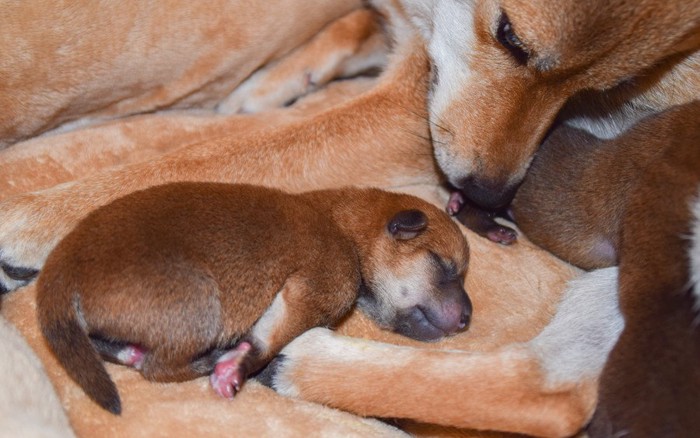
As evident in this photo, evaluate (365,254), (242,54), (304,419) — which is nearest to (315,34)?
(242,54)

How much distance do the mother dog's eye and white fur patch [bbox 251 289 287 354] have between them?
899mm

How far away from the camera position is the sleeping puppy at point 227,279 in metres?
1.92

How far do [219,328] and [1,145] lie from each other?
3.64 feet

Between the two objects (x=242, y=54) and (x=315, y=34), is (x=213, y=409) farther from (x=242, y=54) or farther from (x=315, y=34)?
(x=315, y=34)

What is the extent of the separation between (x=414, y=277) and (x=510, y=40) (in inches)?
27.1

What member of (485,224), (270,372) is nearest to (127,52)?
(270,372)

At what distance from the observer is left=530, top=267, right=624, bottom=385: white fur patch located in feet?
7.39

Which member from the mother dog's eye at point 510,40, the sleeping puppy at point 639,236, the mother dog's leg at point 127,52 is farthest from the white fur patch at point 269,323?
the mother dog's leg at point 127,52

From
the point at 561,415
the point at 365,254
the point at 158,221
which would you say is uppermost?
the point at 158,221

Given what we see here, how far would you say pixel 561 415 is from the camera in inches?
86.0

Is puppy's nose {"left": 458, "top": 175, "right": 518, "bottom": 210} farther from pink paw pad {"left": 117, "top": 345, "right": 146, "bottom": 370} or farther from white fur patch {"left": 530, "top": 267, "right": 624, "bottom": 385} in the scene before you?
pink paw pad {"left": 117, "top": 345, "right": 146, "bottom": 370}

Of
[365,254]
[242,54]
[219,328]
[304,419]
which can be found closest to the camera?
[219,328]

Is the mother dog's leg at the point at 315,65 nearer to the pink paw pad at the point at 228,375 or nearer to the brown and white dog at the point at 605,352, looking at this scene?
the brown and white dog at the point at 605,352

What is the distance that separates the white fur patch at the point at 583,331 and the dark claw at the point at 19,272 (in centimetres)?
134
